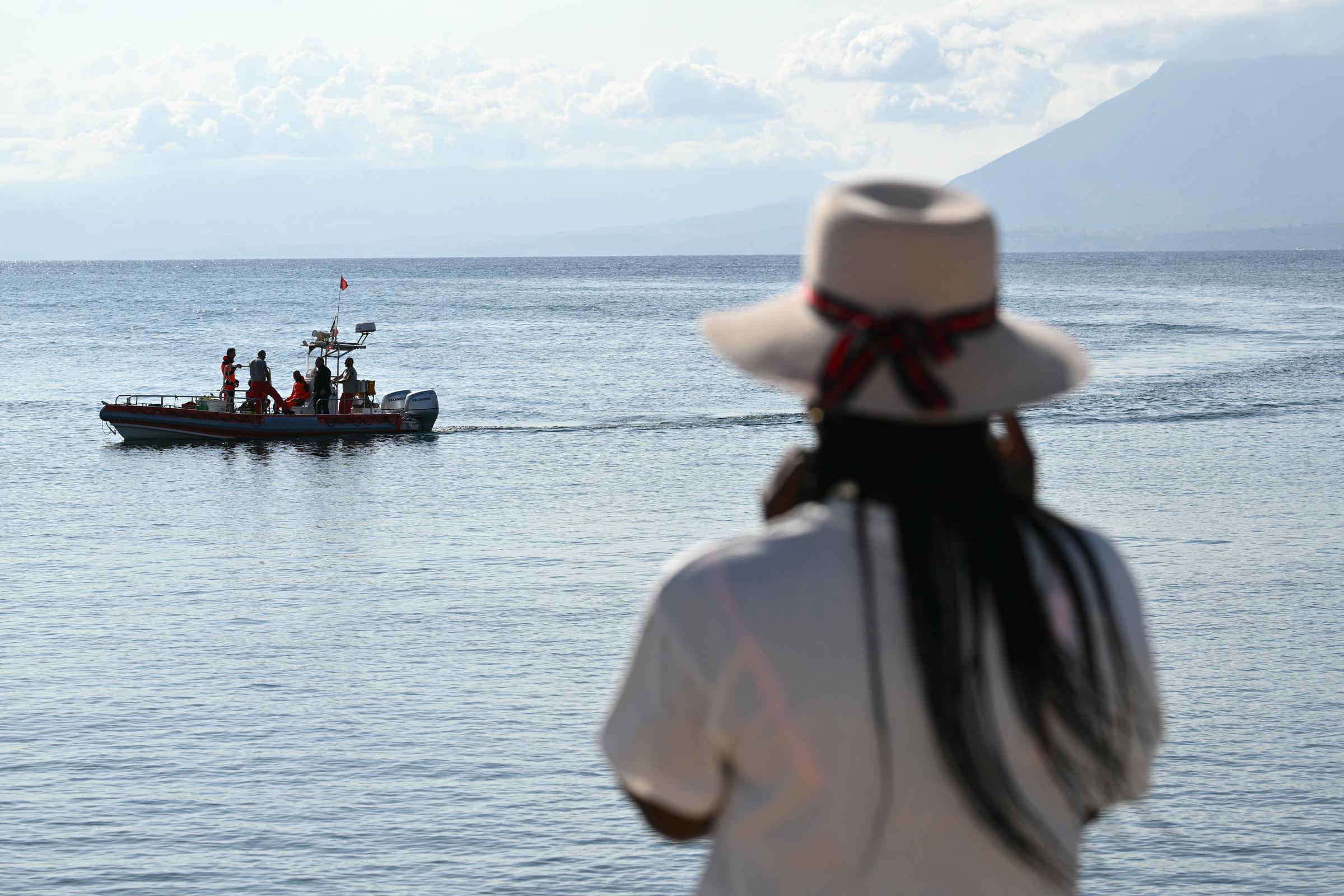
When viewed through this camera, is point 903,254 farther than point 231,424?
No

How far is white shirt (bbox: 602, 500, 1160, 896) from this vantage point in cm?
193

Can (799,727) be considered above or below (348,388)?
above

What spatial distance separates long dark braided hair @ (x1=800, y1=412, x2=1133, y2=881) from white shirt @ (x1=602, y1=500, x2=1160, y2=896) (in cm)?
2

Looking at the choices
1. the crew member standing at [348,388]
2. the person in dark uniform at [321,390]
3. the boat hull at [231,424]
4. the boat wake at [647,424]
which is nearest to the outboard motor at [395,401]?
the boat hull at [231,424]

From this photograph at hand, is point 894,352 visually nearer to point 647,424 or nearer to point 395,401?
point 395,401

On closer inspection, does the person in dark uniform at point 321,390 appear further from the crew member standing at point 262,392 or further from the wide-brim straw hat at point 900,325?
the wide-brim straw hat at point 900,325

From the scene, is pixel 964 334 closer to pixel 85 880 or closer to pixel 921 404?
pixel 921 404

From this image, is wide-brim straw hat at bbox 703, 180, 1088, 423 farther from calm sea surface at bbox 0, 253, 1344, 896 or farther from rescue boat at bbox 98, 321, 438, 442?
rescue boat at bbox 98, 321, 438, 442

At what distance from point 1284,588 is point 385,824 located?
10.6 m

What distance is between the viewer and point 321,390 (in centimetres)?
3102

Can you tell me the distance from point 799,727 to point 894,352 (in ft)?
1.64

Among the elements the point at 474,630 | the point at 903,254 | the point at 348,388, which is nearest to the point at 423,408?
the point at 348,388

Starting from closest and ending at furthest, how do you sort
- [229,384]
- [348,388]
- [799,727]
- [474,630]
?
1. [799,727]
2. [474,630]
3. [348,388]
4. [229,384]

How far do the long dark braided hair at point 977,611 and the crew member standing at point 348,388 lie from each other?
29779 millimetres
